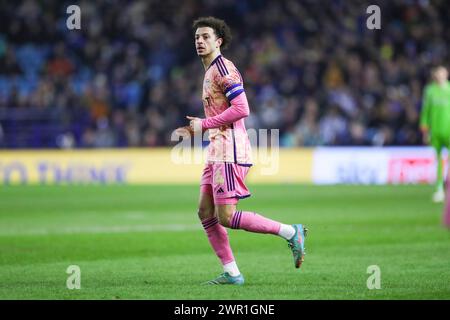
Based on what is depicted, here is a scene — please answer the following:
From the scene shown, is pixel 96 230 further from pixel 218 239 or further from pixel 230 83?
pixel 230 83

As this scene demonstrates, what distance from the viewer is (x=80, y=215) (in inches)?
699

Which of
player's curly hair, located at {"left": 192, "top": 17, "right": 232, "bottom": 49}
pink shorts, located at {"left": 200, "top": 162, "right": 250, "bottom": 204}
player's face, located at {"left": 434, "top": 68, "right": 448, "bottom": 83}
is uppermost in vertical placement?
player's face, located at {"left": 434, "top": 68, "right": 448, "bottom": 83}

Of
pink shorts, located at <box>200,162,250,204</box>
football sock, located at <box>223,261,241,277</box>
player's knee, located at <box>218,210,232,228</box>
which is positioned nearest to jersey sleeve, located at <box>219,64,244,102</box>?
pink shorts, located at <box>200,162,250,204</box>

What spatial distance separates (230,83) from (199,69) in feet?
71.5

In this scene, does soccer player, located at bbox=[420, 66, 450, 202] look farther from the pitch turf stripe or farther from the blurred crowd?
the blurred crowd

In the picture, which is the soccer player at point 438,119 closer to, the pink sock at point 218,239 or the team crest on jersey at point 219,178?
the pink sock at point 218,239

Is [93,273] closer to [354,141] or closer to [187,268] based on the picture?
[187,268]

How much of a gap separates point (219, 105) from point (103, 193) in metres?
14.2

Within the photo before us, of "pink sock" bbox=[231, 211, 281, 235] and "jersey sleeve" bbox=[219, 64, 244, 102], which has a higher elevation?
"jersey sleeve" bbox=[219, 64, 244, 102]

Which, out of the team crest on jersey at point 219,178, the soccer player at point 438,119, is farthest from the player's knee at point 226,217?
the soccer player at point 438,119

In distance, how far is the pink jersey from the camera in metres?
8.96

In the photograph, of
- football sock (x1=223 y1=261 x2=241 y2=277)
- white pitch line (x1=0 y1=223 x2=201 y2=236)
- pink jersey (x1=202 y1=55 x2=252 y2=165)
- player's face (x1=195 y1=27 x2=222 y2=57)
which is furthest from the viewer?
white pitch line (x1=0 y1=223 x2=201 y2=236)

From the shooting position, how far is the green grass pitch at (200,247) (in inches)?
348

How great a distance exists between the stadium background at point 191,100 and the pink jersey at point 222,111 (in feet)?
29.4
